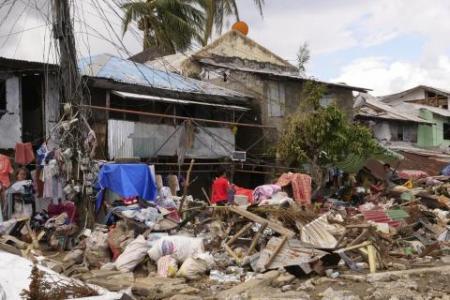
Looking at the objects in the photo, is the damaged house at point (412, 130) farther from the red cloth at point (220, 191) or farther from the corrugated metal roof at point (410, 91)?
the red cloth at point (220, 191)

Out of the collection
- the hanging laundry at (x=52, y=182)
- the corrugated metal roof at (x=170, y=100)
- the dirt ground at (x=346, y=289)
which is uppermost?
the corrugated metal roof at (x=170, y=100)

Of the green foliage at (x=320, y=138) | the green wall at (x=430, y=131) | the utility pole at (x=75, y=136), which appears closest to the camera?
the utility pole at (x=75, y=136)

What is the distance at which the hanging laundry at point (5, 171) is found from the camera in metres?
12.1

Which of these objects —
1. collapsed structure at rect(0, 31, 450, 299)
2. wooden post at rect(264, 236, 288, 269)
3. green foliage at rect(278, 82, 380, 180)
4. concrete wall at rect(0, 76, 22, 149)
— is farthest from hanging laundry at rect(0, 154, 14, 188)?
green foliage at rect(278, 82, 380, 180)

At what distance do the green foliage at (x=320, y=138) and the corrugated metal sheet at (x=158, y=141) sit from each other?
1.96m

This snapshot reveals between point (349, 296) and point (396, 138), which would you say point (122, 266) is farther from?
point (396, 138)

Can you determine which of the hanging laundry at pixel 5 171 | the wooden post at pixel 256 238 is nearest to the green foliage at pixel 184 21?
the hanging laundry at pixel 5 171

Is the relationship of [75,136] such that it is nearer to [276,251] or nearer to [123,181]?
[123,181]

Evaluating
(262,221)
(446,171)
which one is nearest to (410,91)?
(446,171)

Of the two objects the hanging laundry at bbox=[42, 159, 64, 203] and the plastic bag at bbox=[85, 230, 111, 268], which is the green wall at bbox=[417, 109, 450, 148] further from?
the plastic bag at bbox=[85, 230, 111, 268]

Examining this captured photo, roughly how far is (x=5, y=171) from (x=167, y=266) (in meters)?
5.17

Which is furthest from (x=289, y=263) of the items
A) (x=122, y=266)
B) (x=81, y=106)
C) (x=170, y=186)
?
(x=170, y=186)

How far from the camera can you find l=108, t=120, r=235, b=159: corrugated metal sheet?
48.6 ft

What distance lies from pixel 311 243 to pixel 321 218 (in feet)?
3.41
